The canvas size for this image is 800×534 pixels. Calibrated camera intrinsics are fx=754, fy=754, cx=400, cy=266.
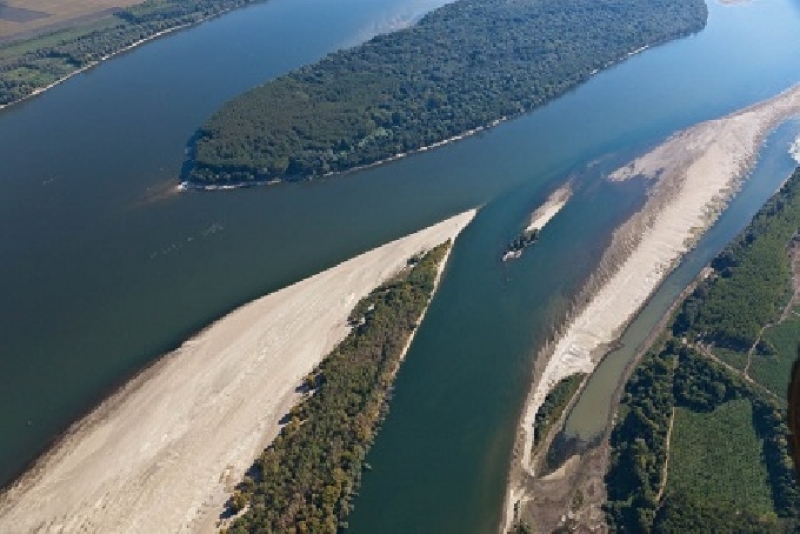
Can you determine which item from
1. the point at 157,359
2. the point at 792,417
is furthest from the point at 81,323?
the point at 792,417

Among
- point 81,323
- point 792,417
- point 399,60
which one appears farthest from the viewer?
point 399,60

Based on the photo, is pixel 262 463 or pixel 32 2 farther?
pixel 32 2

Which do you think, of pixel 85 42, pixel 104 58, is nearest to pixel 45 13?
pixel 85 42

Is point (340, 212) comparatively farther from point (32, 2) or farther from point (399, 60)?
point (32, 2)

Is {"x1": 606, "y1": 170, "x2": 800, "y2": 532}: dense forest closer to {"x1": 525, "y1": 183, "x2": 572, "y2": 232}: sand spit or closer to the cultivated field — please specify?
{"x1": 525, "y1": 183, "x2": 572, "y2": 232}: sand spit

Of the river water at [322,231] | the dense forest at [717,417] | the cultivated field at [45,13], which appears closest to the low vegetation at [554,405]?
the river water at [322,231]

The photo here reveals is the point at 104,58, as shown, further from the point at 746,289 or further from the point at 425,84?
the point at 746,289

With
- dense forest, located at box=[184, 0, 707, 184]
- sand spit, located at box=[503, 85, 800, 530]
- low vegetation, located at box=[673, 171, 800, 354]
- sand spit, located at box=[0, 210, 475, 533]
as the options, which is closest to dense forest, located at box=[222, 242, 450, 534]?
sand spit, located at box=[0, 210, 475, 533]

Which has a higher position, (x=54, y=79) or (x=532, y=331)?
(x=54, y=79)
